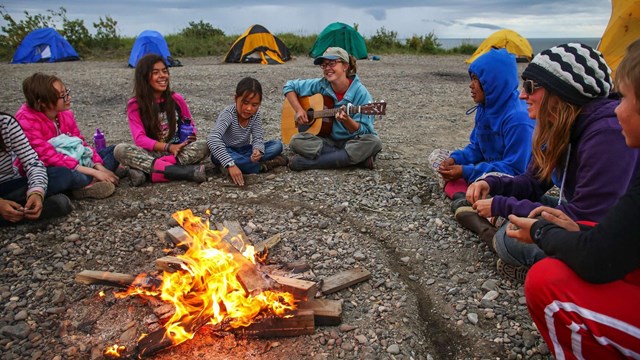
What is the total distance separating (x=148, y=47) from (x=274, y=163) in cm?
1222

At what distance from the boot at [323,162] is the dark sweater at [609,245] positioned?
12.3ft

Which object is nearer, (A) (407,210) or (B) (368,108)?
(A) (407,210)

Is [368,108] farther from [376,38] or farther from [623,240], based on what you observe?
[376,38]

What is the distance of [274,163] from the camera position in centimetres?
600

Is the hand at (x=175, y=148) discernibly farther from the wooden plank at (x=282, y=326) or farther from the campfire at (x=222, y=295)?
the wooden plank at (x=282, y=326)

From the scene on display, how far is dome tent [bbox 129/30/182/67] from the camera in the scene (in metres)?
15.7

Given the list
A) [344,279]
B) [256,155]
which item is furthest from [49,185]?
[344,279]

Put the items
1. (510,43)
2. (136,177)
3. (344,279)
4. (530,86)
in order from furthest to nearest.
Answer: (510,43) → (136,177) → (344,279) → (530,86)

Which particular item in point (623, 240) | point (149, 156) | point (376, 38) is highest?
point (376, 38)

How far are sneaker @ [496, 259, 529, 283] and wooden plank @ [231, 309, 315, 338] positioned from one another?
5.50ft

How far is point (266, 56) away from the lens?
1759 cm

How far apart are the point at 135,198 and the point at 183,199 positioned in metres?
0.56

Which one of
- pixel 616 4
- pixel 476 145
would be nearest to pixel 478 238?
pixel 476 145

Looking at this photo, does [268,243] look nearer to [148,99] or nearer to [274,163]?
[274,163]
